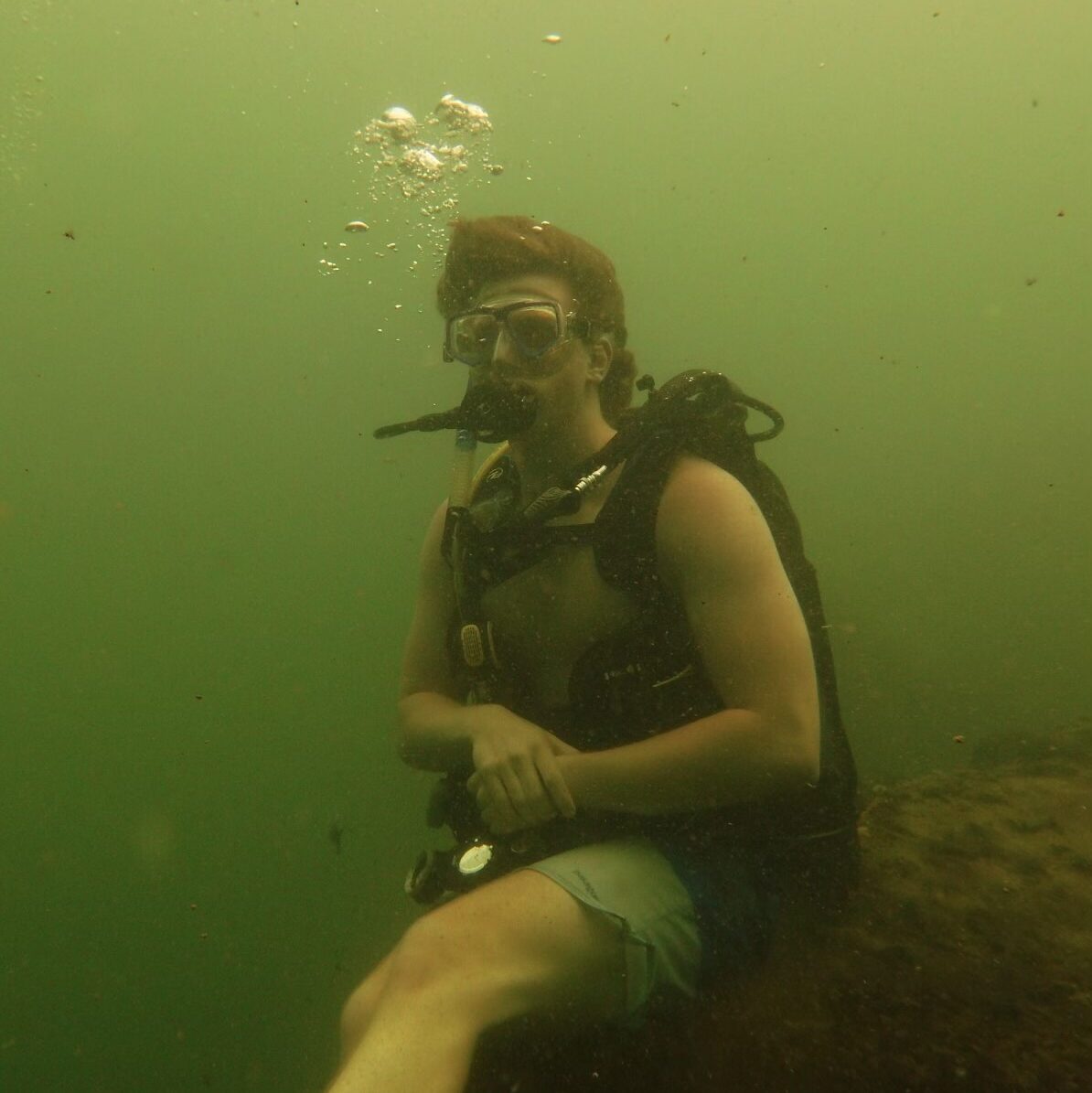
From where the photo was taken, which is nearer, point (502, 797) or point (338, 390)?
point (502, 797)

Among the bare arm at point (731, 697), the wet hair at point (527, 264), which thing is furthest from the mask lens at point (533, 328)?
the bare arm at point (731, 697)

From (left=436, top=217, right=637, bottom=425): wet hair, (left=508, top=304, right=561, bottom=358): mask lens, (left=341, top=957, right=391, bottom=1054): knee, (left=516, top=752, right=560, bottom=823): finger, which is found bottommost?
(left=341, top=957, right=391, bottom=1054): knee

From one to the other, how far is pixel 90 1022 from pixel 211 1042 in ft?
14.2

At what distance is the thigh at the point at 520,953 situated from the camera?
1506 millimetres

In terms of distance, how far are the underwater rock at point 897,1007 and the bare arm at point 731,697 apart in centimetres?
60

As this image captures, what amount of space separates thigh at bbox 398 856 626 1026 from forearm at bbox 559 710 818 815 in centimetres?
27

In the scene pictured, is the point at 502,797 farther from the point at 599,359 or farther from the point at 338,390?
the point at 338,390

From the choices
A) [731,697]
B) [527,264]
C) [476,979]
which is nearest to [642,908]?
[476,979]

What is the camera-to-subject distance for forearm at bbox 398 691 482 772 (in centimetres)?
220

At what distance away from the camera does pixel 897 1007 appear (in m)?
1.97

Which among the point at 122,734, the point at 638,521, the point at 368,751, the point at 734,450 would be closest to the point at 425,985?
the point at 638,521

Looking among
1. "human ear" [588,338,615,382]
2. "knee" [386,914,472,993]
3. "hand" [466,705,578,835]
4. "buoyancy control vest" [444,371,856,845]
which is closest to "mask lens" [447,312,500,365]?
"human ear" [588,338,615,382]

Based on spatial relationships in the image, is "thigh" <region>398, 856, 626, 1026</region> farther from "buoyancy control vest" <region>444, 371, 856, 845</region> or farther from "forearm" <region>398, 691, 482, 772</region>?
"forearm" <region>398, 691, 482, 772</region>

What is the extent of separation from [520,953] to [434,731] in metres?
0.82
